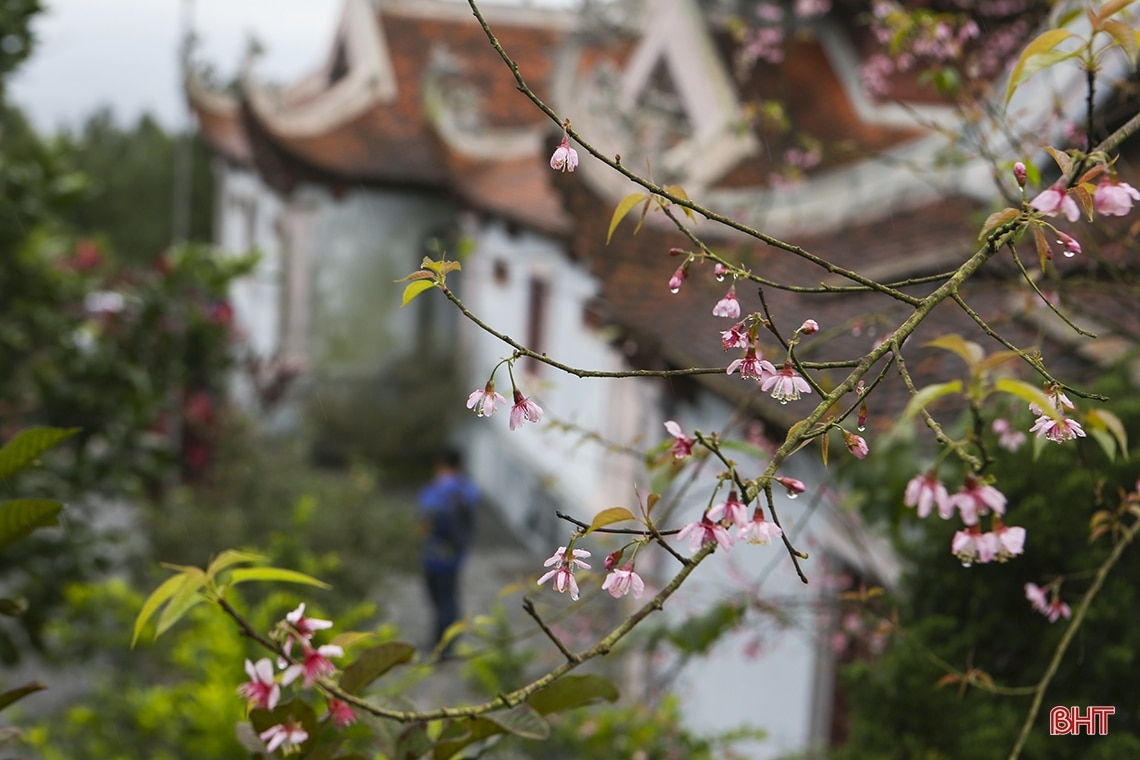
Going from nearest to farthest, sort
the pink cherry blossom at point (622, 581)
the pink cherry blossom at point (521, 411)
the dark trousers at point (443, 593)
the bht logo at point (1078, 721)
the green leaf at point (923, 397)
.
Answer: the green leaf at point (923, 397), the pink cherry blossom at point (622, 581), the pink cherry blossom at point (521, 411), the bht logo at point (1078, 721), the dark trousers at point (443, 593)

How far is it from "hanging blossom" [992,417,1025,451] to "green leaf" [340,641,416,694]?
1012 mm

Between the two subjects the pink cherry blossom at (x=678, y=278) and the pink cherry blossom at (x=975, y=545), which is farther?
the pink cherry blossom at (x=678, y=278)

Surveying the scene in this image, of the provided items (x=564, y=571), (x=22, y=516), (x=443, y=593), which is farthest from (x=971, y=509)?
(x=443, y=593)

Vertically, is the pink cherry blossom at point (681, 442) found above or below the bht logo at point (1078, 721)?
above

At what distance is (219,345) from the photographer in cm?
617

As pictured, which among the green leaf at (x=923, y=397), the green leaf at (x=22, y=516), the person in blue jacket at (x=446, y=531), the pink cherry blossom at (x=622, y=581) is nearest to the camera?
the green leaf at (x=923, y=397)

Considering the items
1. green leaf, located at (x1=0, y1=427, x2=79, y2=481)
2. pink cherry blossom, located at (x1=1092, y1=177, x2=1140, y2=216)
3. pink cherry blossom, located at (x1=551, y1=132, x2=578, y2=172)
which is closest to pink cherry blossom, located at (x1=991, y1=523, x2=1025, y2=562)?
pink cherry blossom, located at (x1=1092, y1=177, x2=1140, y2=216)

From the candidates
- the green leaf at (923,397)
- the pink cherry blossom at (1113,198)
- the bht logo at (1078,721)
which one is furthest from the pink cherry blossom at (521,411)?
the bht logo at (1078,721)

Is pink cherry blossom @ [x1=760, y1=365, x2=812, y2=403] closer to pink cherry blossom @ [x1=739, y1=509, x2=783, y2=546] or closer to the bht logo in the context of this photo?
pink cherry blossom @ [x1=739, y1=509, x2=783, y2=546]

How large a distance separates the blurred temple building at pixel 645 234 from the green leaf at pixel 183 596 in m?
0.77

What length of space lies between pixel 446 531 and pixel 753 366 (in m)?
7.05

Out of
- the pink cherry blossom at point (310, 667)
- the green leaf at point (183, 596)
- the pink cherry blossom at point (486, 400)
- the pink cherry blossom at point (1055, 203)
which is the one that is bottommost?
the pink cherry blossom at point (310, 667)

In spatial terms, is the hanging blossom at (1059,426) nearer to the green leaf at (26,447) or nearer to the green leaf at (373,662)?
the green leaf at (373,662)

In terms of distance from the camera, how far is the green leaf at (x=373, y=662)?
1652mm
